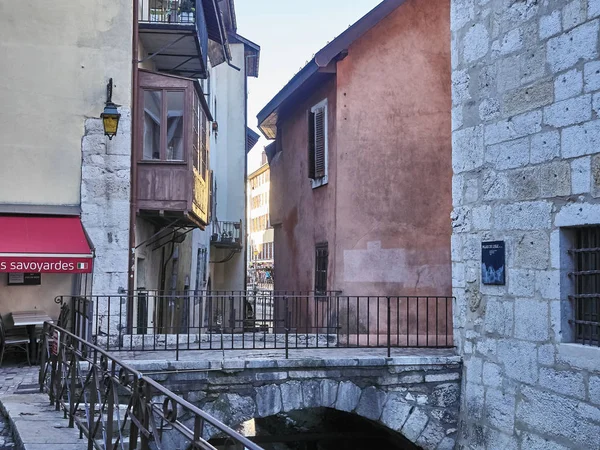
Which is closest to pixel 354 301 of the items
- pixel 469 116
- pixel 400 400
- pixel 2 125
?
pixel 400 400

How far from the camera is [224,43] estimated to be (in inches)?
795

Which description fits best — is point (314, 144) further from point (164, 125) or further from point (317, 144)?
point (164, 125)

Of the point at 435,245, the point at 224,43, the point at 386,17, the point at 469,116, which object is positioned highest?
the point at 224,43

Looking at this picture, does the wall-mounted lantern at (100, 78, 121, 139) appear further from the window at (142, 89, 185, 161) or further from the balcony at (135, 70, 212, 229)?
the window at (142, 89, 185, 161)

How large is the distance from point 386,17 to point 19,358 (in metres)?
8.45

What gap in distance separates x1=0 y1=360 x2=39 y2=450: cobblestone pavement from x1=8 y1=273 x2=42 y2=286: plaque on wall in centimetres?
126

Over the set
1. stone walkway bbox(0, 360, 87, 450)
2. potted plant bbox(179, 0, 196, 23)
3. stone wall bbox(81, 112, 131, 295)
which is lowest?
stone walkway bbox(0, 360, 87, 450)

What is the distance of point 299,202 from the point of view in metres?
16.0

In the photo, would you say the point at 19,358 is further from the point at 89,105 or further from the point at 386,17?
the point at 386,17

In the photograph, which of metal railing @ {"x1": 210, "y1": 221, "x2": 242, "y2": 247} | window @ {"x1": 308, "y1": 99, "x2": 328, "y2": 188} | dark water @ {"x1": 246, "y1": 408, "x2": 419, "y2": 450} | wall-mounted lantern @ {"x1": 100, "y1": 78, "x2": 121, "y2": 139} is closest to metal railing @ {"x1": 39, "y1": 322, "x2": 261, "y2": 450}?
dark water @ {"x1": 246, "y1": 408, "x2": 419, "y2": 450}

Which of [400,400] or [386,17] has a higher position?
[386,17]

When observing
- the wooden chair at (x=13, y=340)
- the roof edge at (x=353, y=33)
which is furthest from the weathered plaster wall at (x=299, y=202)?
the wooden chair at (x=13, y=340)

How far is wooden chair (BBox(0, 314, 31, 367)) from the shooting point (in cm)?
1095

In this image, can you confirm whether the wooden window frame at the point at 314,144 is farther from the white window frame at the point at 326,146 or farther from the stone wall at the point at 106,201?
the stone wall at the point at 106,201
